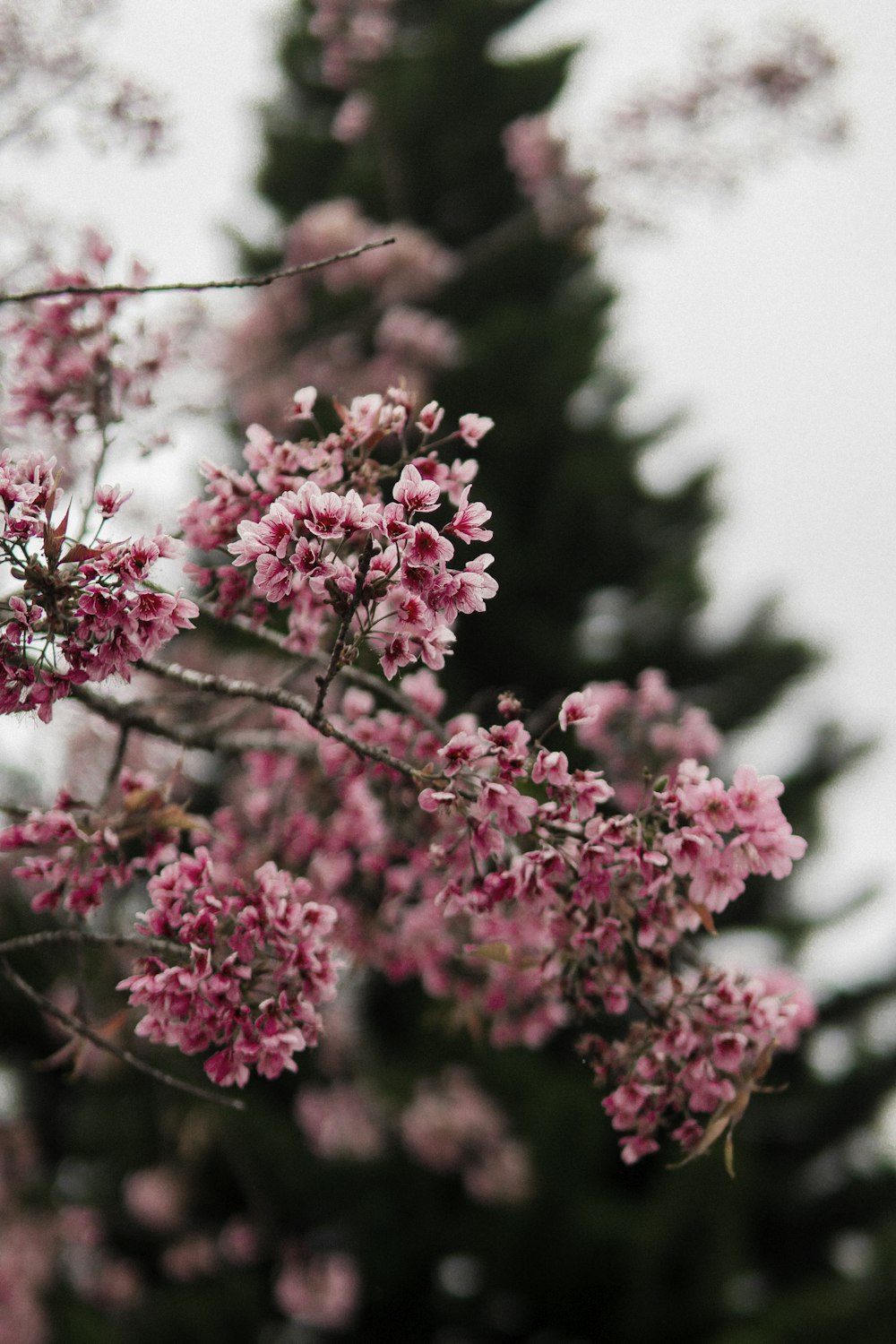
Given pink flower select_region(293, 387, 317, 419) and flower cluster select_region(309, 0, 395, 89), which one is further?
flower cluster select_region(309, 0, 395, 89)

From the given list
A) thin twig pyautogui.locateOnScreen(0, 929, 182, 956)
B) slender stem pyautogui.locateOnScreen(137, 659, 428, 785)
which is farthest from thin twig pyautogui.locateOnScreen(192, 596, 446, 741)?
thin twig pyautogui.locateOnScreen(0, 929, 182, 956)

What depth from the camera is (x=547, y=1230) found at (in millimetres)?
5637

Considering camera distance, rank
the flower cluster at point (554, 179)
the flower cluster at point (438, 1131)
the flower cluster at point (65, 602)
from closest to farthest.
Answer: the flower cluster at point (65, 602), the flower cluster at point (438, 1131), the flower cluster at point (554, 179)

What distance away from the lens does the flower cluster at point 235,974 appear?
1.49 metres

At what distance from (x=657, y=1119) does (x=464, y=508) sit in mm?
1103

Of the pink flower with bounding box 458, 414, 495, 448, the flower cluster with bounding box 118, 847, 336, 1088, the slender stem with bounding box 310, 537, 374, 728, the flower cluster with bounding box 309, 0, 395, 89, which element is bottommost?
the flower cluster with bounding box 118, 847, 336, 1088

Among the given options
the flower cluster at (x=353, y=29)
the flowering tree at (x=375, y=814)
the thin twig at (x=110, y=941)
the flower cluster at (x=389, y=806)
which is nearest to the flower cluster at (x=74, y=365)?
the flowering tree at (x=375, y=814)

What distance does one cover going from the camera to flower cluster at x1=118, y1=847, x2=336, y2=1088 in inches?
58.7

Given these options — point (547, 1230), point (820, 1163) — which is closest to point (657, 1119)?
point (547, 1230)

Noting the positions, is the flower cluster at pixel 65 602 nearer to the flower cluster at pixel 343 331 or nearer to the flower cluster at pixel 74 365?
the flower cluster at pixel 74 365

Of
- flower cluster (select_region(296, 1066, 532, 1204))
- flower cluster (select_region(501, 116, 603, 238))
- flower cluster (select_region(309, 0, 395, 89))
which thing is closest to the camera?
flower cluster (select_region(296, 1066, 532, 1204))

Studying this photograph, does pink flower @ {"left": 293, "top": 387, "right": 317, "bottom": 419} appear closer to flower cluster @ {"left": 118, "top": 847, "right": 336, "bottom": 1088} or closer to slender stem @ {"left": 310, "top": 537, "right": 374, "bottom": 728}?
slender stem @ {"left": 310, "top": 537, "right": 374, "bottom": 728}

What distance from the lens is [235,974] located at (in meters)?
1.51

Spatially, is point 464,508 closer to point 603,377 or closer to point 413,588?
point 413,588
